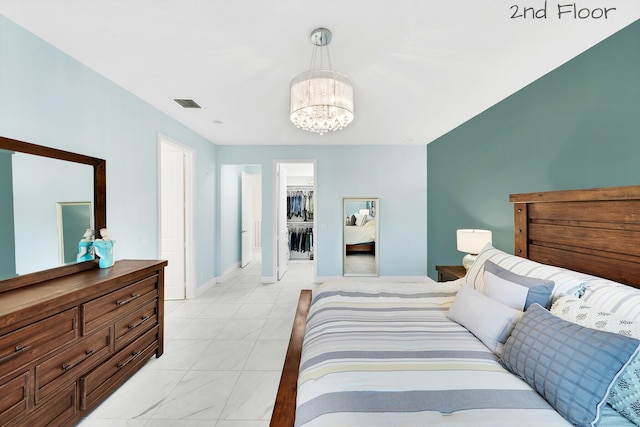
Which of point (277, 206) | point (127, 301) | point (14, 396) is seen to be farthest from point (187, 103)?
point (14, 396)

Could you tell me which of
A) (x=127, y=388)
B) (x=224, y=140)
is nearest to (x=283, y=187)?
(x=224, y=140)

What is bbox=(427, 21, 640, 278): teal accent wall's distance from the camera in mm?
1622

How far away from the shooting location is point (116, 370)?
1869 millimetres

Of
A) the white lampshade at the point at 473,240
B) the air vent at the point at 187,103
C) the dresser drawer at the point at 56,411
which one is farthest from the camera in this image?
the air vent at the point at 187,103

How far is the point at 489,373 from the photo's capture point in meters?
1.09

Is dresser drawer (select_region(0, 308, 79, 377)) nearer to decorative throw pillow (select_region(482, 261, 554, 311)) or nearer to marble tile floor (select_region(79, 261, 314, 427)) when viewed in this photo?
marble tile floor (select_region(79, 261, 314, 427))

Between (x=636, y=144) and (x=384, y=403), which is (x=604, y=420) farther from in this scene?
(x=636, y=144)

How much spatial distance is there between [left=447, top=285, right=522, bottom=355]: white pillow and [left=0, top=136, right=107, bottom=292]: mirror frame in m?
2.67

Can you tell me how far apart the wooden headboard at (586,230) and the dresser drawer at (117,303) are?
3254mm

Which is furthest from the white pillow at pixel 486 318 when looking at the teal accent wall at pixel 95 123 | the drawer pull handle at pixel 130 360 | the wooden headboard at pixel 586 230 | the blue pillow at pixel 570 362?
the teal accent wall at pixel 95 123

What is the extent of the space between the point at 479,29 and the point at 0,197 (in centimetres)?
313

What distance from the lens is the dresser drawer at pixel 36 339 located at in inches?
46.9

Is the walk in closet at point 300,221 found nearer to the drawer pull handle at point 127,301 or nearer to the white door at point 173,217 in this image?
the white door at point 173,217

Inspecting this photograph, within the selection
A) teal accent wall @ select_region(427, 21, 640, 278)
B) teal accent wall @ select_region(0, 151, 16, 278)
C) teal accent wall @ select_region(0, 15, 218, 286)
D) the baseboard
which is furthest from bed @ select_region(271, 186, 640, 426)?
the baseboard
